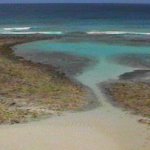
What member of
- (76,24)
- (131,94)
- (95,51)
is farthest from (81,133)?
(76,24)

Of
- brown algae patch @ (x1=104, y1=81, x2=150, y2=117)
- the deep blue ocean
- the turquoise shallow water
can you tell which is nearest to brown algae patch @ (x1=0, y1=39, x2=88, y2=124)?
brown algae patch @ (x1=104, y1=81, x2=150, y2=117)

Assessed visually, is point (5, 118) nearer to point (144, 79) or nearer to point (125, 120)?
point (125, 120)

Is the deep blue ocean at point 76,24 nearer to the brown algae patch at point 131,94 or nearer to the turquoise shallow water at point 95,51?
the turquoise shallow water at point 95,51

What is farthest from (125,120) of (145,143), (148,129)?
(145,143)

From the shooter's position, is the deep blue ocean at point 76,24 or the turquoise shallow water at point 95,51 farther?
the deep blue ocean at point 76,24

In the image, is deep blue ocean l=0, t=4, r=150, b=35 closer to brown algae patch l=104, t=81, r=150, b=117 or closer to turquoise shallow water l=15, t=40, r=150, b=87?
turquoise shallow water l=15, t=40, r=150, b=87

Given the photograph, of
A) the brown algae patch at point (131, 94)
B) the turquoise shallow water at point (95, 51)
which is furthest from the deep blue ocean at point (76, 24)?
the brown algae patch at point (131, 94)

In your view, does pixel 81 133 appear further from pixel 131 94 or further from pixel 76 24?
pixel 76 24

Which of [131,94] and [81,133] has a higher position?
[81,133]
